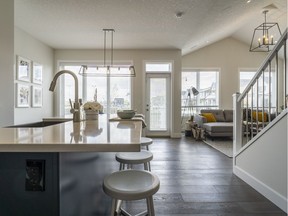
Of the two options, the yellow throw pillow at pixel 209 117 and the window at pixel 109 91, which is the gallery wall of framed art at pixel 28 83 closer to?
the window at pixel 109 91

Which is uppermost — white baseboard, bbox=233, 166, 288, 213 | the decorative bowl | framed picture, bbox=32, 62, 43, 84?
framed picture, bbox=32, 62, 43, 84

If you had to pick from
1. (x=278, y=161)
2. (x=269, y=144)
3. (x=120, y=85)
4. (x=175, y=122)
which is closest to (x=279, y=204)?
(x=278, y=161)

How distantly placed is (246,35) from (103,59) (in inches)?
200

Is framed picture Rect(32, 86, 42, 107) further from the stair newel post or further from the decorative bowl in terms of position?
the stair newel post

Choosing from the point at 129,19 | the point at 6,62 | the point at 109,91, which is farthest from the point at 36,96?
the point at 129,19

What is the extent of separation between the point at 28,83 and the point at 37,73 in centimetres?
54

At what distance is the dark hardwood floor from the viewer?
2156 millimetres

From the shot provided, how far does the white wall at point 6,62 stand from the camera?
2.63 meters

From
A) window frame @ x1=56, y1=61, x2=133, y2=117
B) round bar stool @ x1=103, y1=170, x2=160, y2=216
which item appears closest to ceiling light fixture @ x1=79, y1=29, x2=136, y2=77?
window frame @ x1=56, y1=61, x2=133, y2=117

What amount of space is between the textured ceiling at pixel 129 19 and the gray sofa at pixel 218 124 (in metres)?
2.47

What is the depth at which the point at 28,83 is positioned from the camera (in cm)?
493

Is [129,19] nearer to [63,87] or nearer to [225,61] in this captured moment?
[63,87]

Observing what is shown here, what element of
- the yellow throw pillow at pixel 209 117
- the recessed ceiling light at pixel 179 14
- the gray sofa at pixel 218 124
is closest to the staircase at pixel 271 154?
the recessed ceiling light at pixel 179 14

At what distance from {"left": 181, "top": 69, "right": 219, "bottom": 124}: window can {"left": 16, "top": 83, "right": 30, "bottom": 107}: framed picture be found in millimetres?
5101
